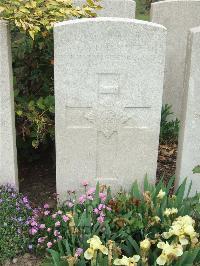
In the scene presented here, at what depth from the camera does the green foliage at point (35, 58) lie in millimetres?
3353

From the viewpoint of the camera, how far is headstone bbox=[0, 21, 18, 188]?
10.7 ft

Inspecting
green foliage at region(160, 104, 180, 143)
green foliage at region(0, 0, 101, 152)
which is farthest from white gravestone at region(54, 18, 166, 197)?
green foliage at region(160, 104, 180, 143)

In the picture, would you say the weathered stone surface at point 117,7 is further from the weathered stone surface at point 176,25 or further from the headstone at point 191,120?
the headstone at point 191,120

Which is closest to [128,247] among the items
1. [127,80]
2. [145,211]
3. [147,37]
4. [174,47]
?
[145,211]

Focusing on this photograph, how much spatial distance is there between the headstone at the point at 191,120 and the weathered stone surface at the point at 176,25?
5.87 ft

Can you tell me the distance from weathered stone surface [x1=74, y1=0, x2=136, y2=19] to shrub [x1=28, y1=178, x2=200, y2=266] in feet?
6.90

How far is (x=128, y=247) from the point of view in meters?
3.06

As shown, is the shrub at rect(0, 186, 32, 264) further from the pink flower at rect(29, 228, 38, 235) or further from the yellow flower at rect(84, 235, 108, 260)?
the yellow flower at rect(84, 235, 108, 260)

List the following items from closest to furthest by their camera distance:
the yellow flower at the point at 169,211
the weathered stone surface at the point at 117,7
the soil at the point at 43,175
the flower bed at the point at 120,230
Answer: the flower bed at the point at 120,230 → the yellow flower at the point at 169,211 → the soil at the point at 43,175 → the weathered stone surface at the point at 117,7

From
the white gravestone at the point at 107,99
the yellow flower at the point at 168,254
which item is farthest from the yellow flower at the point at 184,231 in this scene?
the white gravestone at the point at 107,99

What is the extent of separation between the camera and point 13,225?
3338 millimetres

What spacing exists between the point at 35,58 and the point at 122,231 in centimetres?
196

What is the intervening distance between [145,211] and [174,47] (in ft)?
8.37

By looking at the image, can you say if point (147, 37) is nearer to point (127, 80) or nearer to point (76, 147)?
point (127, 80)
